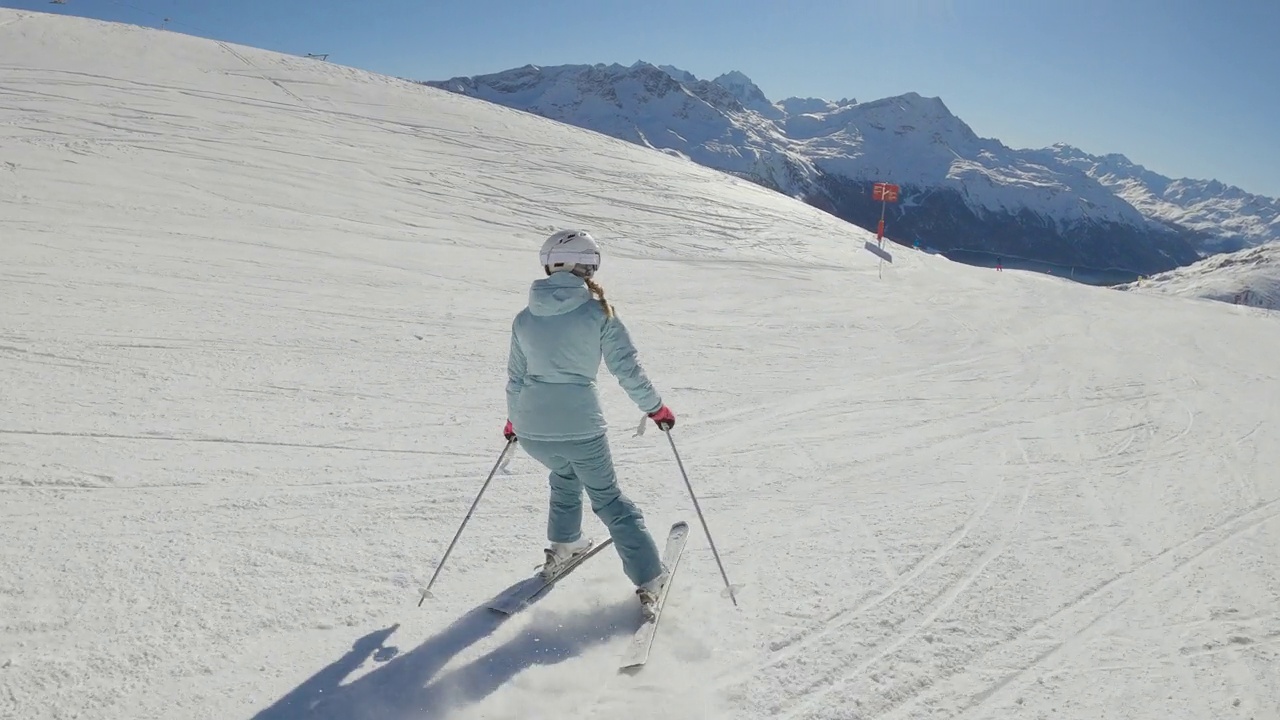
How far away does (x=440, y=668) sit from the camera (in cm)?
329

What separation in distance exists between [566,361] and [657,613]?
1.41m

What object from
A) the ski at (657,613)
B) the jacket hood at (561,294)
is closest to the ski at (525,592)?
the ski at (657,613)

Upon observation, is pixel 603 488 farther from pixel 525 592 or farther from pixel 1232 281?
pixel 1232 281

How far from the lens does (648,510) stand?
508 centimetres

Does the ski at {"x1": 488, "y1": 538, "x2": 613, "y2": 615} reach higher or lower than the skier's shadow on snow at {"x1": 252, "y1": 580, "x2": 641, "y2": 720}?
higher

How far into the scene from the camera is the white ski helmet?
336 centimetres

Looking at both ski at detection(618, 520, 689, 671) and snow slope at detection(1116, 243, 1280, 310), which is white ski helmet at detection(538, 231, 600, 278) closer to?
ski at detection(618, 520, 689, 671)

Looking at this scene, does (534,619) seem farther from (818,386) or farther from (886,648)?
(818,386)

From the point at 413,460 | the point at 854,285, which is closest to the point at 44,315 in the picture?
the point at 413,460

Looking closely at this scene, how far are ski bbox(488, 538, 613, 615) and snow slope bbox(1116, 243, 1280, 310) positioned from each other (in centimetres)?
7457

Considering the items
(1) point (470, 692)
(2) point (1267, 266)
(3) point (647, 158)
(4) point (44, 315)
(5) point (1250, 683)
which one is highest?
(2) point (1267, 266)

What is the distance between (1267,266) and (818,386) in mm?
101409

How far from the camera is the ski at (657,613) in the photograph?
3.35 m

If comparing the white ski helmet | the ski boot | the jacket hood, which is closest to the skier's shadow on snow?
the ski boot
